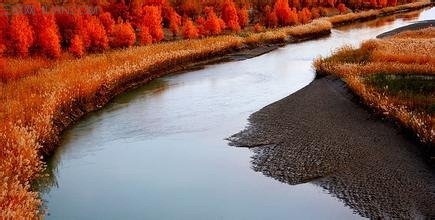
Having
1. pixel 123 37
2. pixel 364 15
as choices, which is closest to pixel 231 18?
pixel 123 37

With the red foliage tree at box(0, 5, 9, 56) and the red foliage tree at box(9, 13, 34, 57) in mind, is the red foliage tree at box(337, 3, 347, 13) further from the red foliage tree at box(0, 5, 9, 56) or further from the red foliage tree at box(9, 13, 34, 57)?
the red foliage tree at box(9, 13, 34, 57)

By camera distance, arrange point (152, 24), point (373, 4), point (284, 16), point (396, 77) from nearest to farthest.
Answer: point (396, 77), point (152, 24), point (284, 16), point (373, 4)

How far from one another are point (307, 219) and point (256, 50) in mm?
35504

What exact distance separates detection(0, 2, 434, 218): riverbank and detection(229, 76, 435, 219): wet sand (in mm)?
6991

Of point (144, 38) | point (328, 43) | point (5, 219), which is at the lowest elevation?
point (328, 43)

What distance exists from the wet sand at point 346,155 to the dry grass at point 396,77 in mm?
606

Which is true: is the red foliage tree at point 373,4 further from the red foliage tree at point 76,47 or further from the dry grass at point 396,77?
the red foliage tree at point 76,47

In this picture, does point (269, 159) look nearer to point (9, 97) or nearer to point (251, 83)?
point (9, 97)

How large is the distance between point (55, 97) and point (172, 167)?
24.0 ft

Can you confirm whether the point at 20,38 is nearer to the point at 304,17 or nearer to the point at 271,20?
the point at 271,20

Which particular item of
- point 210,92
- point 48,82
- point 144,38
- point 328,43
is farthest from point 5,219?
point 328,43

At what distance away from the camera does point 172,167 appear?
1652cm

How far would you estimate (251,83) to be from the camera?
3125cm

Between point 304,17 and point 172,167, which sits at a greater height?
point 172,167
